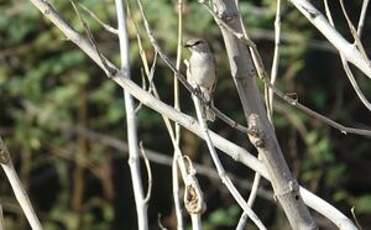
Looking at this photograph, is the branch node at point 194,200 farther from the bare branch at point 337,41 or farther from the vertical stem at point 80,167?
the vertical stem at point 80,167

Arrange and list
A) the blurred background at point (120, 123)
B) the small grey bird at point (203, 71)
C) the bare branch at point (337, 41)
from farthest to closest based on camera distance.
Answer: the blurred background at point (120, 123) < the small grey bird at point (203, 71) < the bare branch at point (337, 41)

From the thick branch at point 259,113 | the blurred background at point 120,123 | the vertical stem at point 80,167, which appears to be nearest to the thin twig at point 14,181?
the thick branch at point 259,113

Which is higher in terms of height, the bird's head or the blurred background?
the bird's head

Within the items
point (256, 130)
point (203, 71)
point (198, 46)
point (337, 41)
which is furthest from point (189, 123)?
point (198, 46)

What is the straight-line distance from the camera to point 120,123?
215 inches

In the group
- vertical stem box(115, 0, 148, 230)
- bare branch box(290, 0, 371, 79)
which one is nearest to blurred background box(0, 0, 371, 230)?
vertical stem box(115, 0, 148, 230)

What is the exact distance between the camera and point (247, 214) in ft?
5.54

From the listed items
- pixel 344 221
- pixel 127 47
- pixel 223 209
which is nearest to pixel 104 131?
pixel 223 209

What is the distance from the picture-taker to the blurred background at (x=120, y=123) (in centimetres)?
505

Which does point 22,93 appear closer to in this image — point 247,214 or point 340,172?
point 340,172

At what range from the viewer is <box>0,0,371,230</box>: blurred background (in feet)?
16.6

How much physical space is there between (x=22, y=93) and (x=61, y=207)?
709 millimetres

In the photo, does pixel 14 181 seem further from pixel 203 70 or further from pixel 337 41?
pixel 203 70

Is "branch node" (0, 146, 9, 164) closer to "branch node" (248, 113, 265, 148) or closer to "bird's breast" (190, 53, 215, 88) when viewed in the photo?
"branch node" (248, 113, 265, 148)
